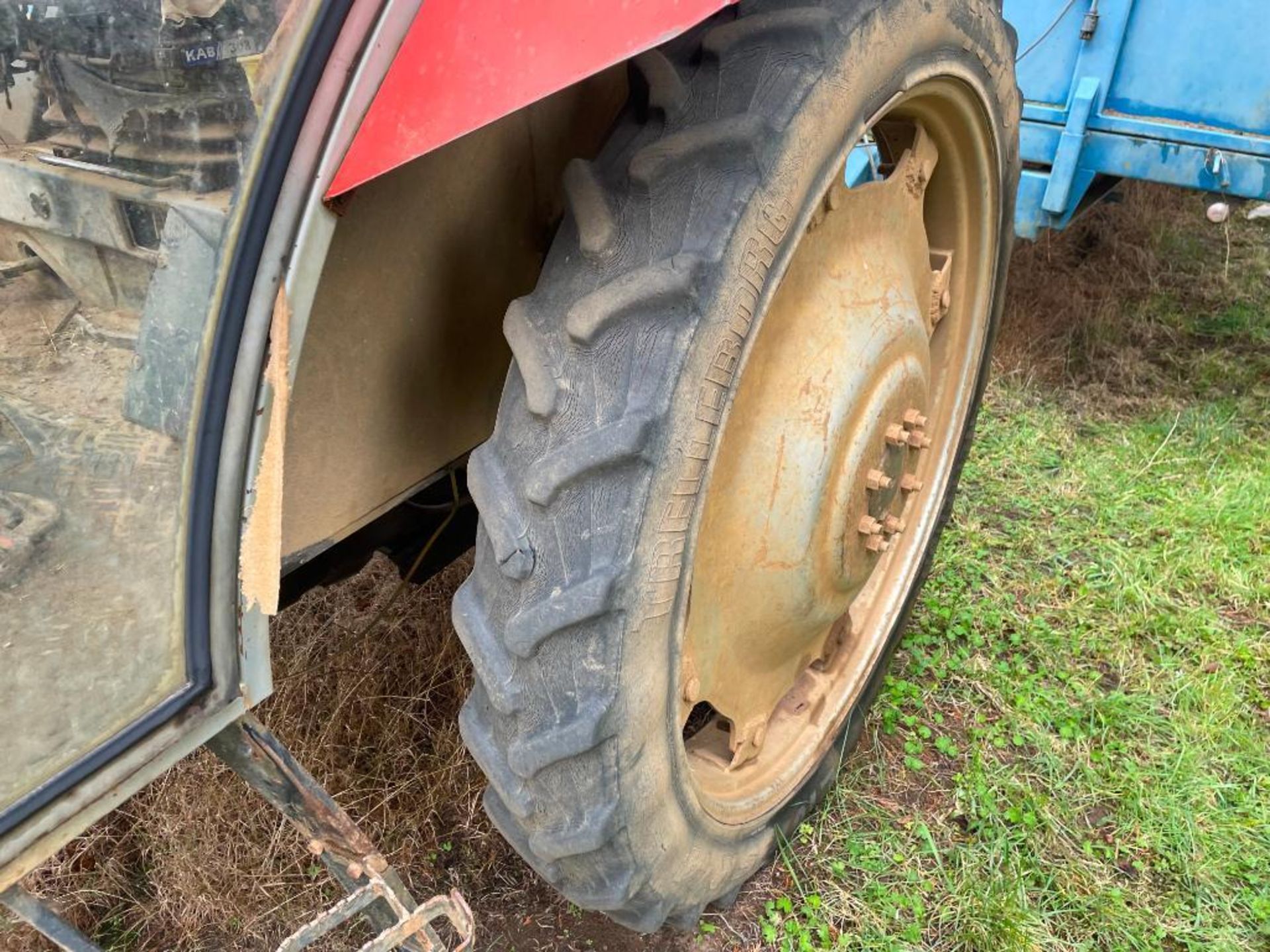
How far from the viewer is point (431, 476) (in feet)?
4.34

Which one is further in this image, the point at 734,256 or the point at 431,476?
the point at 431,476

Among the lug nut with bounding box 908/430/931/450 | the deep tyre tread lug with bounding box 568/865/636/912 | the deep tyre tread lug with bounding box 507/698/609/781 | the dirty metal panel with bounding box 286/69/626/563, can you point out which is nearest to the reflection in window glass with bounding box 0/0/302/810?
the dirty metal panel with bounding box 286/69/626/563

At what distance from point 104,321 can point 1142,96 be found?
264 centimetres

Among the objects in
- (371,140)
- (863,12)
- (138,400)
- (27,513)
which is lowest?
(27,513)

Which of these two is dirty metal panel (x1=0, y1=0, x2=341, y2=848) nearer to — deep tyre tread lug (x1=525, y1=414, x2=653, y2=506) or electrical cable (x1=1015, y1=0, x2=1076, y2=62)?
deep tyre tread lug (x1=525, y1=414, x2=653, y2=506)

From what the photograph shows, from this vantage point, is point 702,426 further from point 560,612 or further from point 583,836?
point 583,836

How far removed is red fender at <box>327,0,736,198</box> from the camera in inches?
27.3

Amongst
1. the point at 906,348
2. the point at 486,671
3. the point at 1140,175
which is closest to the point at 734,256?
the point at 486,671

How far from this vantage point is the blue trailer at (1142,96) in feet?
7.91

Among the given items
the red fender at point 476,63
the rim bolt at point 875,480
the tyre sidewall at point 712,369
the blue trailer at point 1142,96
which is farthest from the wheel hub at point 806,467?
the blue trailer at point 1142,96

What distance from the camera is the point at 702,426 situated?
956 mm

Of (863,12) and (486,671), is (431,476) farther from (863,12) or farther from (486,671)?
(863,12)

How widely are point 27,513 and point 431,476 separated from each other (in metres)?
0.57

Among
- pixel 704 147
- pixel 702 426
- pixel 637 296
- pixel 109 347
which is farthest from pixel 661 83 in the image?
pixel 109 347
